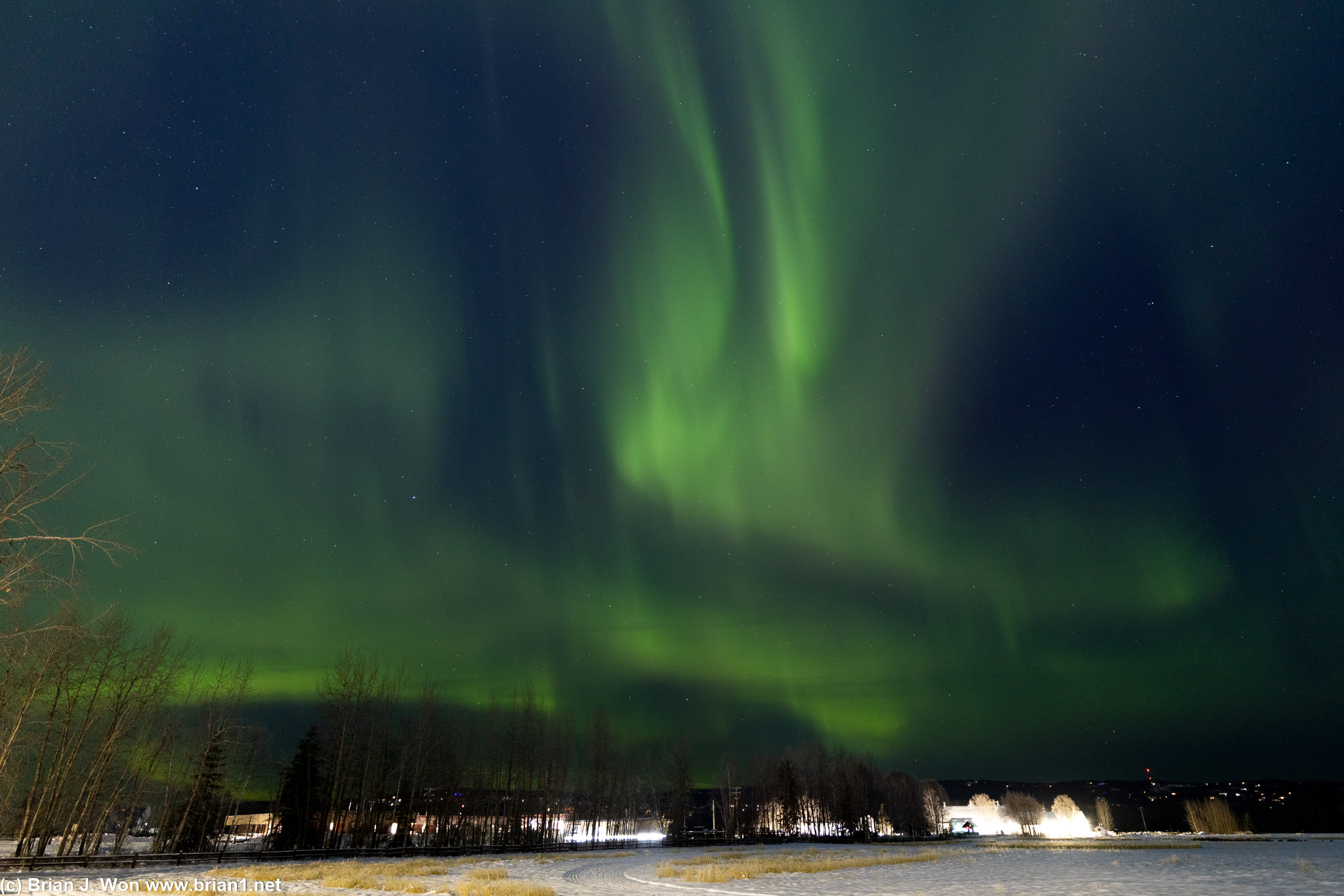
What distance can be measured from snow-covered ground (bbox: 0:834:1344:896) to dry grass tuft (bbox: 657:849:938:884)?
124 centimetres

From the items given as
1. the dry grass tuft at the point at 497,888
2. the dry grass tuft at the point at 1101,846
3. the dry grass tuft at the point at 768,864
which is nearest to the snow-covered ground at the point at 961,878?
the dry grass tuft at the point at 497,888

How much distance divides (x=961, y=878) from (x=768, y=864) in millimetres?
12110

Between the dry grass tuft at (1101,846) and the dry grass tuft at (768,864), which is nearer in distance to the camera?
the dry grass tuft at (768,864)

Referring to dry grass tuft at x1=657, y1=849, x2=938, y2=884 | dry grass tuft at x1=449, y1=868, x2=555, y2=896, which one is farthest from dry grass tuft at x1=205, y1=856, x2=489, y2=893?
dry grass tuft at x1=657, y1=849, x2=938, y2=884

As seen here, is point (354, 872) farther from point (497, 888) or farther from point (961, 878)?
point (961, 878)

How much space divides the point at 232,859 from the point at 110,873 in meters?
11.4

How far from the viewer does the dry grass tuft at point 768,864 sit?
3647 cm

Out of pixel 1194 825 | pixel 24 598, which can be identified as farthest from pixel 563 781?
pixel 1194 825

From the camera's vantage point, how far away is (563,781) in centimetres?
9069

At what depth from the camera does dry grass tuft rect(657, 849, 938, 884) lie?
36.5 m

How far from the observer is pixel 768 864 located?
45.3 m

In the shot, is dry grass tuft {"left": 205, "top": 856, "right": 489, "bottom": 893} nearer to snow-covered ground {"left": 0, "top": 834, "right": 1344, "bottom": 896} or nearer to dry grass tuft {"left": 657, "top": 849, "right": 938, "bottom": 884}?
snow-covered ground {"left": 0, "top": 834, "right": 1344, "bottom": 896}

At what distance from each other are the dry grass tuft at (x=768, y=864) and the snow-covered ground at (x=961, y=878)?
48.7 inches

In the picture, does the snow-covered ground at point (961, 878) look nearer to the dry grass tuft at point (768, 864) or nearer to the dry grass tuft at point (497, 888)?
the dry grass tuft at point (497, 888)
